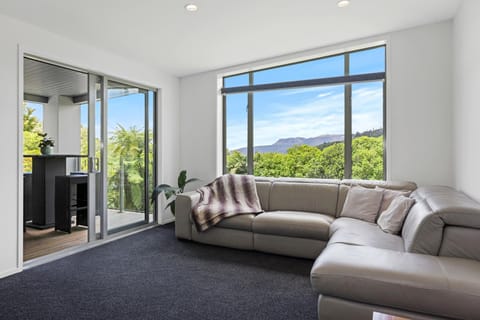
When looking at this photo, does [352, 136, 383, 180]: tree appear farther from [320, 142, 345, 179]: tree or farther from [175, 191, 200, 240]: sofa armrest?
[175, 191, 200, 240]: sofa armrest

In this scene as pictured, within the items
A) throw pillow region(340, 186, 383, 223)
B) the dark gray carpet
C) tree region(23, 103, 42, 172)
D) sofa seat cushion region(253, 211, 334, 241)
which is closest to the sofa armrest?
the dark gray carpet

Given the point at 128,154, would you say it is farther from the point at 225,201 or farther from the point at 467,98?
the point at 467,98

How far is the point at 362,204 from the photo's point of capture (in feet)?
10.1

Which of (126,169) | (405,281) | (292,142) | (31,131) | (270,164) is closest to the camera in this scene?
(405,281)

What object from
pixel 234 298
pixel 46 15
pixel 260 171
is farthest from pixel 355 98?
pixel 46 15

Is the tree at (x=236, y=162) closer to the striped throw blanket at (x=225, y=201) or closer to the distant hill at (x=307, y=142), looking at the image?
the distant hill at (x=307, y=142)

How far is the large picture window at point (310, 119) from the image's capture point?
12.2ft

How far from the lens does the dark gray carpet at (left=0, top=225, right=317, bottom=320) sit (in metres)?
2.02

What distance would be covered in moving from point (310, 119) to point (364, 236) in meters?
2.20

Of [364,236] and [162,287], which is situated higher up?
[364,236]

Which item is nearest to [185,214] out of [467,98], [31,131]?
[467,98]

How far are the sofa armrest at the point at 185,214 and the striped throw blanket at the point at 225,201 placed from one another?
96mm

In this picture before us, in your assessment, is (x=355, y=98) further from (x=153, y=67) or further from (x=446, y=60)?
(x=153, y=67)

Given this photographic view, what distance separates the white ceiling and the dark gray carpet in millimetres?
2479
